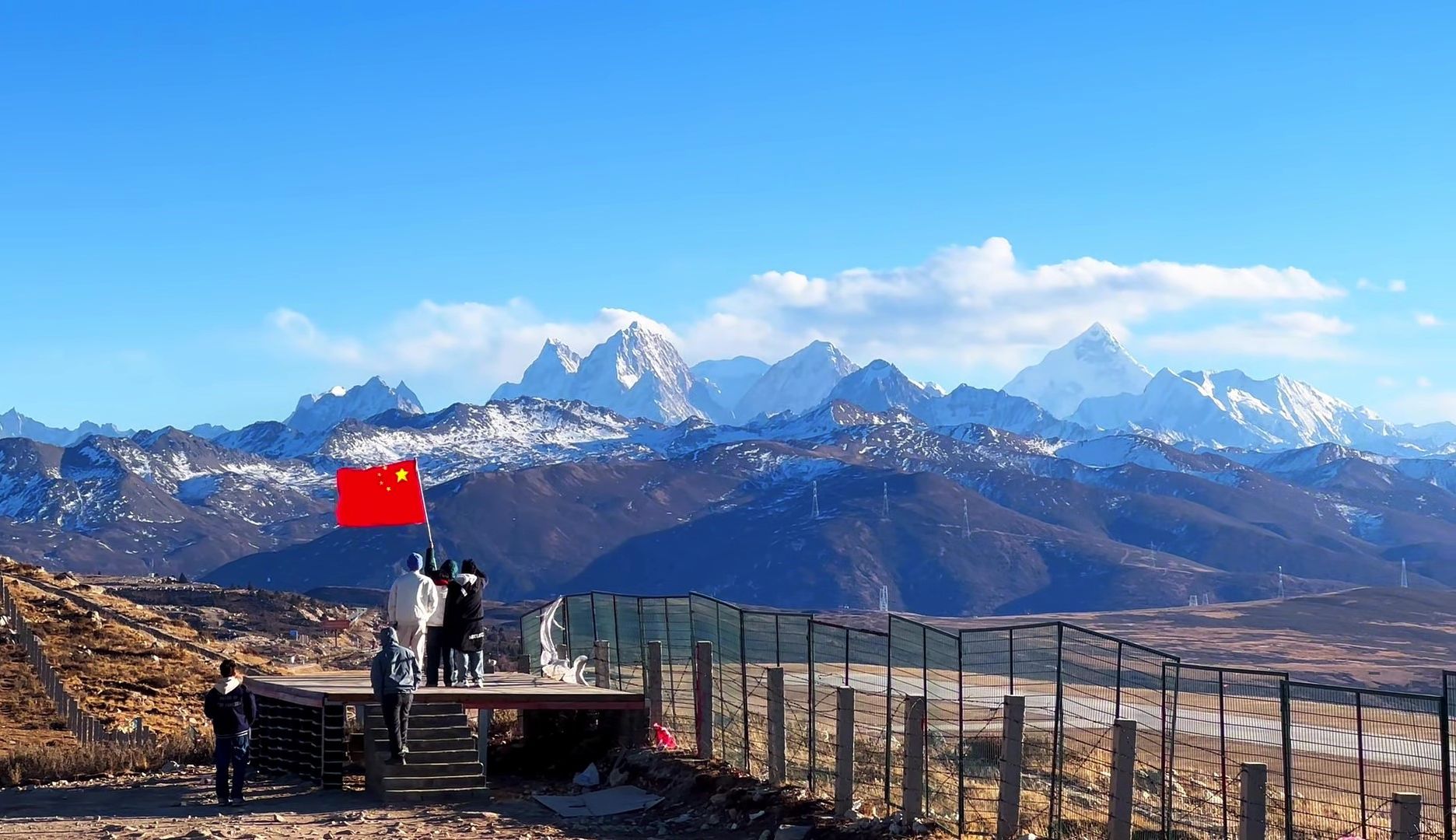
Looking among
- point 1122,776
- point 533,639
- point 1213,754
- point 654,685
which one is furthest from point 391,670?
point 1213,754

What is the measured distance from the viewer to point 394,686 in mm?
22406

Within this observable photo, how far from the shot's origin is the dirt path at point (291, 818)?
798 inches

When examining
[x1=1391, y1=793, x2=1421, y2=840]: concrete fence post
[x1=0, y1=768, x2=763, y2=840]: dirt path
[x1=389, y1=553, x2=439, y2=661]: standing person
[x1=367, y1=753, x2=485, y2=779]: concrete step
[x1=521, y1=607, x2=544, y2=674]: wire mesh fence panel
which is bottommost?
[x1=0, y1=768, x2=763, y2=840]: dirt path

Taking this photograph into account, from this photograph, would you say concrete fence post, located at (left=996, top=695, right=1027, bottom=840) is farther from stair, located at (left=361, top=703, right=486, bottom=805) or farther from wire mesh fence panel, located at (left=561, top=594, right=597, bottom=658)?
wire mesh fence panel, located at (left=561, top=594, right=597, bottom=658)

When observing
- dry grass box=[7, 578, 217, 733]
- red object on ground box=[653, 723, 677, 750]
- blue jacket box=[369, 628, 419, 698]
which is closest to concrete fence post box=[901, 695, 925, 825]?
red object on ground box=[653, 723, 677, 750]

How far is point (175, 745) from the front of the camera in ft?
96.6

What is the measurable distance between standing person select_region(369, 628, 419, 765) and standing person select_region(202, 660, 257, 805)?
5.40 feet

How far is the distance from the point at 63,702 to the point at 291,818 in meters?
19.9

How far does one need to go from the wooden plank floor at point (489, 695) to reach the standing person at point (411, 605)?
2.56ft

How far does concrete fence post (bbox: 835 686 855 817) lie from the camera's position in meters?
19.9

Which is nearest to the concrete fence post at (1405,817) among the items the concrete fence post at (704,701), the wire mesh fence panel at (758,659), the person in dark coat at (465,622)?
the wire mesh fence panel at (758,659)

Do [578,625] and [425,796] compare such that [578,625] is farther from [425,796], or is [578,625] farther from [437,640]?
[425,796]

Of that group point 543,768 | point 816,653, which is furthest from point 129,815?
point 816,653

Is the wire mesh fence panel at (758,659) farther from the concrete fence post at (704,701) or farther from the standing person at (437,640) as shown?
the standing person at (437,640)
